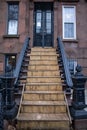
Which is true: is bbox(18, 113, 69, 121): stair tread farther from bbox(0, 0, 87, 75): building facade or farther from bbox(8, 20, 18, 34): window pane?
bbox(8, 20, 18, 34): window pane

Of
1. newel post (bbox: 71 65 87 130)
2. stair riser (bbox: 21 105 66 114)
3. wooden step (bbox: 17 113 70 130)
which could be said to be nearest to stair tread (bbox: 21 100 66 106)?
stair riser (bbox: 21 105 66 114)

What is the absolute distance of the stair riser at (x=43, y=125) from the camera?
22.1 feet

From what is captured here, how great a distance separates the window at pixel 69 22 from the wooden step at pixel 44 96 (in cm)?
667

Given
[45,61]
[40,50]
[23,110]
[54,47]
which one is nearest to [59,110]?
[23,110]

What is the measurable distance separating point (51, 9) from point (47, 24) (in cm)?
105

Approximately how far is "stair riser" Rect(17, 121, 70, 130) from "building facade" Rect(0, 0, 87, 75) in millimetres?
7507

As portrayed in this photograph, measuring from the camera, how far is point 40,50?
1324 centimetres

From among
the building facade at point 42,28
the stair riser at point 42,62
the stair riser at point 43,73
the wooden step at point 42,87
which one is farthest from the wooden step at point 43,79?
the building facade at point 42,28

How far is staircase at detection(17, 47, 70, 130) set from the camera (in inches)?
267

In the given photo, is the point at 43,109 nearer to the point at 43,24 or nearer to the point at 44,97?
the point at 44,97

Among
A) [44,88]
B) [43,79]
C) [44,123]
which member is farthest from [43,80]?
[44,123]

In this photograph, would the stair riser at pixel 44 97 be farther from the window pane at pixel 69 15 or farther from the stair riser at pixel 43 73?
the window pane at pixel 69 15

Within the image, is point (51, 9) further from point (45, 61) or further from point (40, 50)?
point (45, 61)

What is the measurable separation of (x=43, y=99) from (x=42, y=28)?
24.9 feet
